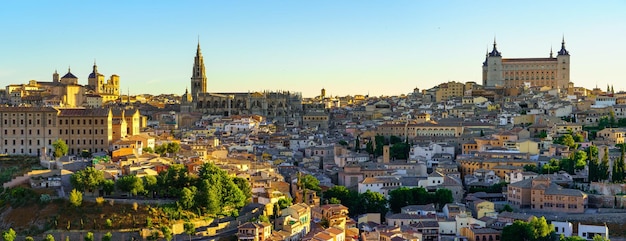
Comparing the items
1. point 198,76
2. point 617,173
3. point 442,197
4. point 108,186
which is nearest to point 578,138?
point 617,173

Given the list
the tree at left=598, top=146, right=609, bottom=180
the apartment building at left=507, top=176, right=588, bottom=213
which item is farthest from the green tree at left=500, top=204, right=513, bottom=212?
the tree at left=598, top=146, right=609, bottom=180

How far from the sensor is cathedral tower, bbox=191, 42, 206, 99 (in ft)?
198

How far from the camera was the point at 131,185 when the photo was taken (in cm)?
2342

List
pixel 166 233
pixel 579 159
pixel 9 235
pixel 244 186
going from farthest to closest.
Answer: pixel 579 159 → pixel 244 186 → pixel 166 233 → pixel 9 235

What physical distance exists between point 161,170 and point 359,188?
272 inches

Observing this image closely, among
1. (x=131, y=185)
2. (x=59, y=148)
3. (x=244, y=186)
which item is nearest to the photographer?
(x=131, y=185)

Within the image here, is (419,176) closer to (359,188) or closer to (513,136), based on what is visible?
(359,188)

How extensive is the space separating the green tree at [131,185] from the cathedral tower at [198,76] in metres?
36.3

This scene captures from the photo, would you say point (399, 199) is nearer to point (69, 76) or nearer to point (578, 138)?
point (578, 138)

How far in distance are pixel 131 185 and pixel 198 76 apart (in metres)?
37.9

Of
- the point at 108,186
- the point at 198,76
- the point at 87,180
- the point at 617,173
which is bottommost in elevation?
the point at 108,186

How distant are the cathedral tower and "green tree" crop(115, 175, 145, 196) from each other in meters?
36.3

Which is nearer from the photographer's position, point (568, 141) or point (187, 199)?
point (187, 199)

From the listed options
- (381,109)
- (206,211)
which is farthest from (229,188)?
(381,109)
